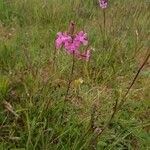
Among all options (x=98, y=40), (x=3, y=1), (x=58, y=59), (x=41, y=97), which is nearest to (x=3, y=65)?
(x=58, y=59)

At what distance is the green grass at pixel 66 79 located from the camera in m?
2.15

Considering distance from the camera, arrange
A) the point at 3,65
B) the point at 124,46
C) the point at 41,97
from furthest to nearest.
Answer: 1. the point at 124,46
2. the point at 3,65
3. the point at 41,97

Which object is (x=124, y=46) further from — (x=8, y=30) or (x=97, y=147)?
(x=97, y=147)

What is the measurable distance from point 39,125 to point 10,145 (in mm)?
227

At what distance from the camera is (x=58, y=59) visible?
298 cm

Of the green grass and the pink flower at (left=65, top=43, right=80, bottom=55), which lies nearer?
the pink flower at (left=65, top=43, right=80, bottom=55)

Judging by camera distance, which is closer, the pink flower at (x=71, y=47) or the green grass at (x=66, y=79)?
the pink flower at (x=71, y=47)

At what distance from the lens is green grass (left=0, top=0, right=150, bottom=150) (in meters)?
2.15

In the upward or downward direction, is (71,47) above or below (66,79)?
above

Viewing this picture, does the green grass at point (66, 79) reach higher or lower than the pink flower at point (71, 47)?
lower

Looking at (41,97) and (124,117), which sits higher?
(41,97)

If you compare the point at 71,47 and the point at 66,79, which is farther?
the point at 66,79

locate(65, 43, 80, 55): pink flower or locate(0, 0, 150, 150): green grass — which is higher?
locate(65, 43, 80, 55): pink flower

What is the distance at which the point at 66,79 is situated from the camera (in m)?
2.81
